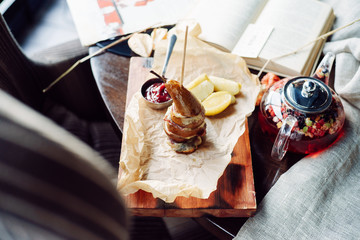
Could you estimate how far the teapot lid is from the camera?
2.51 ft

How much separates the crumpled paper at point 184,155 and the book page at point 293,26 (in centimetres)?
14

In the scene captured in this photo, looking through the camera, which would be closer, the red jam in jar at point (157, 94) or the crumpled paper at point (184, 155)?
the crumpled paper at point (184, 155)

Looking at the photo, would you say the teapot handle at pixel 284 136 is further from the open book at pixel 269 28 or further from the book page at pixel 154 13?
the book page at pixel 154 13

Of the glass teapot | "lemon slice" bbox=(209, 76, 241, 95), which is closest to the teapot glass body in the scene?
the glass teapot

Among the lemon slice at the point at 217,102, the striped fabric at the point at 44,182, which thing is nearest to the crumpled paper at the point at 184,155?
the lemon slice at the point at 217,102

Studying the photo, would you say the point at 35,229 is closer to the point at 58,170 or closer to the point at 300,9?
the point at 58,170

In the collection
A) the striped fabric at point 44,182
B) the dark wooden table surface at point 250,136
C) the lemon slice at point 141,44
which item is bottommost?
the dark wooden table surface at point 250,136

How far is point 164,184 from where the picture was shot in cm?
75

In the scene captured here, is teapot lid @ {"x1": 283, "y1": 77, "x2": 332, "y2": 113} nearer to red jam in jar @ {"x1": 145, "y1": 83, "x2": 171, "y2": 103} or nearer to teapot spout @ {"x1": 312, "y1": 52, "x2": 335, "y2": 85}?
teapot spout @ {"x1": 312, "y1": 52, "x2": 335, "y2": 85}

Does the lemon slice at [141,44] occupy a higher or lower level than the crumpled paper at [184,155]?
higher

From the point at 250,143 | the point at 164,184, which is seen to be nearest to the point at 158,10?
the point at 250,143

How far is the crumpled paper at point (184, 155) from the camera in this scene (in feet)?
2.51

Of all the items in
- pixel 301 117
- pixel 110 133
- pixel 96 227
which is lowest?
pixel 110 133

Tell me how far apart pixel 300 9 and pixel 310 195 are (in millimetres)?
716
